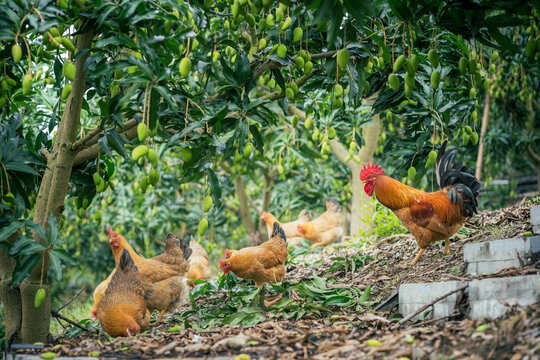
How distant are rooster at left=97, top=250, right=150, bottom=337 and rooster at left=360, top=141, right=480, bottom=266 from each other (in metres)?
1.86

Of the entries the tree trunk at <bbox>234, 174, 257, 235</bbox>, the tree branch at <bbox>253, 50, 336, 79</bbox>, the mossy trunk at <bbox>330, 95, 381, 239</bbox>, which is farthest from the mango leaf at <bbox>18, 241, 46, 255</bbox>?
the tree trunk at <bbox>234, 174, 257, 235</bbox>

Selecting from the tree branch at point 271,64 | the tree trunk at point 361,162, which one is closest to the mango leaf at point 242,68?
the tree branch at point 271,64

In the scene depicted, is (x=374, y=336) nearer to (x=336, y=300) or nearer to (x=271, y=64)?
(x=336, y=300)

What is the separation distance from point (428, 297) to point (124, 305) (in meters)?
1.80

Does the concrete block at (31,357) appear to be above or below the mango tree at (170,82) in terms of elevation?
below

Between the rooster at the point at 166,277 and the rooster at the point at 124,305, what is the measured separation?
0.11 metres

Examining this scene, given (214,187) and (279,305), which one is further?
(279,305)

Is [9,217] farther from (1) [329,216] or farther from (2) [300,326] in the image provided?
(1) [329,216]

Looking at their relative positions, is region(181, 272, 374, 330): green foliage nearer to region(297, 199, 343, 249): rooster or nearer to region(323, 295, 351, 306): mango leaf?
region(323, 295, 351, 306): mango leaf

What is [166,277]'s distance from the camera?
3508 millimetres

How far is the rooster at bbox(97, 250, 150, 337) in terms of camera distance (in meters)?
2.82

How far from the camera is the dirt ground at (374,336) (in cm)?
166

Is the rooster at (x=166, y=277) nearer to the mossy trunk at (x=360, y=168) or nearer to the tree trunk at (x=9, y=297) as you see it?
the tree trunk at (x=9, y=297)

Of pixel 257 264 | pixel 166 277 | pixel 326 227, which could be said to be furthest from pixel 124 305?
pixel 326 227
